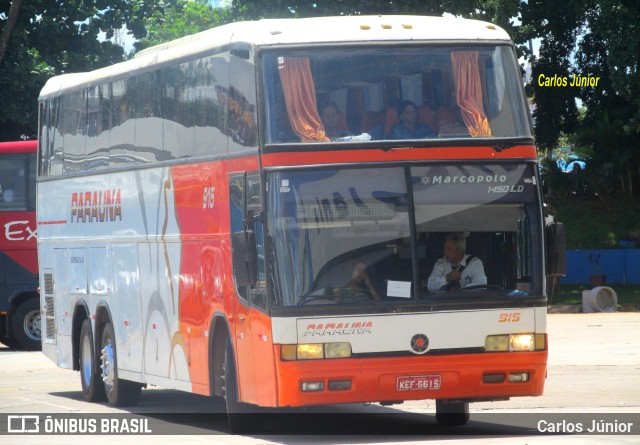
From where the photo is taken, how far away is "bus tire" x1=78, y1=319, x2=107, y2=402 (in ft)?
59.8

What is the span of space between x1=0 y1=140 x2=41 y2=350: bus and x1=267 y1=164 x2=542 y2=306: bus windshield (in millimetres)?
16360

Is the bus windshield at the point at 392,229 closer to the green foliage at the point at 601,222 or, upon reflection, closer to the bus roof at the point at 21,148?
the bus roof at the point at 21,148

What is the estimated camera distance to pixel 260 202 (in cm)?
1246

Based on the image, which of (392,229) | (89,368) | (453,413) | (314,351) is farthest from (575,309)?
(314,351)

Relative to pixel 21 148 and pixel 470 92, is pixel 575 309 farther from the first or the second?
pixel 470 92

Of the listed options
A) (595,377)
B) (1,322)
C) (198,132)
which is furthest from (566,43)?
(198,132)

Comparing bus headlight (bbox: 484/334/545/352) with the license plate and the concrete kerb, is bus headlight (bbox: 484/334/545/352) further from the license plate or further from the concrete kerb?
the concrete kerb

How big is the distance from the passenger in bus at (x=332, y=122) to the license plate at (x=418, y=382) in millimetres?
2203

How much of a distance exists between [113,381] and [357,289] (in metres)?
6.23

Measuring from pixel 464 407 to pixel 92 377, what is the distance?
6.02 metres

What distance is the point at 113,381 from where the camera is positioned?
17.7m

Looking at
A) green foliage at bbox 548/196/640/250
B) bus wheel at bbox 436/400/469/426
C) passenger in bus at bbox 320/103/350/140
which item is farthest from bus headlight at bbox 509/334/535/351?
green foliage at bbox 548/196/640/250

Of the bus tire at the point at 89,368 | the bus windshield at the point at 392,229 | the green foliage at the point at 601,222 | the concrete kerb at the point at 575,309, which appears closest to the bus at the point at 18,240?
the bus tire at the point at 89,368

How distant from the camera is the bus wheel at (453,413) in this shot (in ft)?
46.6
